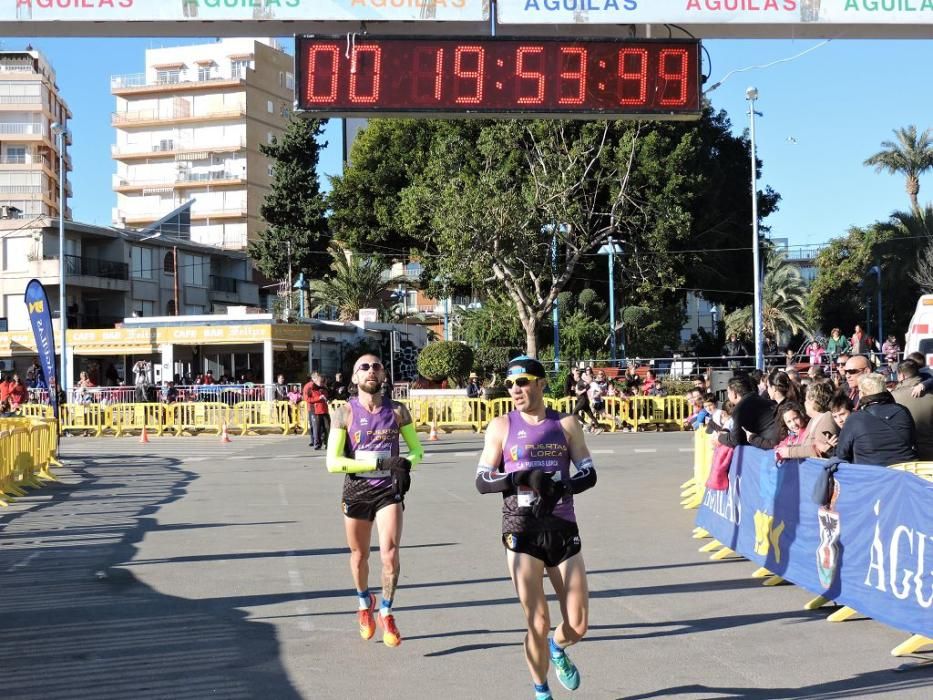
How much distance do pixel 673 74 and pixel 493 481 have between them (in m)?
6.21

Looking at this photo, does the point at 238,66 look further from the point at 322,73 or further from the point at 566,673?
the point at 566,673

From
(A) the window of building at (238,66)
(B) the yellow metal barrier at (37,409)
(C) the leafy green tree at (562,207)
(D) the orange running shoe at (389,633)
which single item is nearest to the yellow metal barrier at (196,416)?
(B) the yellow metal barrier at (37,409)

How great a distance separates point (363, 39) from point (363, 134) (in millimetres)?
39052

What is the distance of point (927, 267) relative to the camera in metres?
51.7

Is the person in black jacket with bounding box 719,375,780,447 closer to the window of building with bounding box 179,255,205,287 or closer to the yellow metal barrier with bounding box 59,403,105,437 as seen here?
the yellow metal barrier with bounding box 59,403,105,437

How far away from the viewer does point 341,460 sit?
738cm

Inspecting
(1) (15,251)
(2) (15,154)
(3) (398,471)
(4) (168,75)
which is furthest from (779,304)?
(3) (398,471)

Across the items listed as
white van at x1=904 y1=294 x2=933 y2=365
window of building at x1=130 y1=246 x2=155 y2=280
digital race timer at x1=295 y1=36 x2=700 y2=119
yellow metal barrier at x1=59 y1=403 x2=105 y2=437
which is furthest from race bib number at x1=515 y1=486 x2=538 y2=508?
window of building at x1=130 y1=246 x2=155 y2=280

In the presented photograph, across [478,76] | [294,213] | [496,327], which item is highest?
[294,213]

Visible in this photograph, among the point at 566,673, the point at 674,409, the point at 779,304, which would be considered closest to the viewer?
the point at 566,673

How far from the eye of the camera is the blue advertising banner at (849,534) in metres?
6.88

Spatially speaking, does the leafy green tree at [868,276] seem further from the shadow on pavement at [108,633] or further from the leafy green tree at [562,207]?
the shadow on pavement at [108,633]

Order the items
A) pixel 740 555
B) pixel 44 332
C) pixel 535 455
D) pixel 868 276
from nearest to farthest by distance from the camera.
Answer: pixel 535 455 < pixel 740 555 < pixel 44 332 < pixel 868 276

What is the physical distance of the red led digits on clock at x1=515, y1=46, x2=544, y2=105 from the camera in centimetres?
1058
